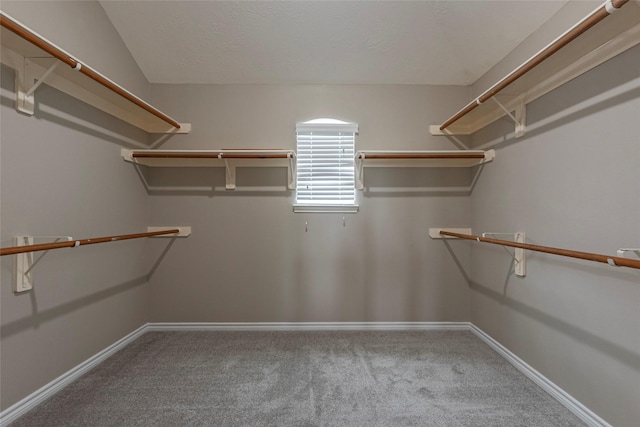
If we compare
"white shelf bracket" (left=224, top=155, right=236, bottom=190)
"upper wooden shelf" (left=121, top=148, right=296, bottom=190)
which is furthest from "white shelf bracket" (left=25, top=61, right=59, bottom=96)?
"white shelf bracket" (left=224, top=155, right=236, bottom=190)

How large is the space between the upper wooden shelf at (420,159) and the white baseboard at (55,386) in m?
2.26

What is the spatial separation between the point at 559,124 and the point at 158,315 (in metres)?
3.23

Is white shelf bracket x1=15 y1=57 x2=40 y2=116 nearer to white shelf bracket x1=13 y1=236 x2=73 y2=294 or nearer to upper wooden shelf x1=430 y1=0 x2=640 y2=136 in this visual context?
white shelf bracket x1=13 y1=236 x2=73 y2=294

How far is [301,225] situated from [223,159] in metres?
0.87

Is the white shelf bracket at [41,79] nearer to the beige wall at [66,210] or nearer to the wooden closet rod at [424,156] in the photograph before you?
the beige wall at [66,210]

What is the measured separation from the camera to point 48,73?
4.27 feet

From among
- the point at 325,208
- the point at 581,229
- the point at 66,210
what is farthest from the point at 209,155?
the point at 581,229

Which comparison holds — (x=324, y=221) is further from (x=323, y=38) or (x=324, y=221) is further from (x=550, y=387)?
(x=550, y=387)

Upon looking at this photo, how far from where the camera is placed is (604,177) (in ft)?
4.02

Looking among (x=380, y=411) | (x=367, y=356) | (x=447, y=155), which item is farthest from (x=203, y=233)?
(x=447, y=155)

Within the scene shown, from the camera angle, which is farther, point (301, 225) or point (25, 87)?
point (301, 225)

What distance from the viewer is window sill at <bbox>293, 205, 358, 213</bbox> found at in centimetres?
232

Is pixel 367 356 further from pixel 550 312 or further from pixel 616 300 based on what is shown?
pixel 616 300

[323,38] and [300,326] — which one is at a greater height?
[323,38]
